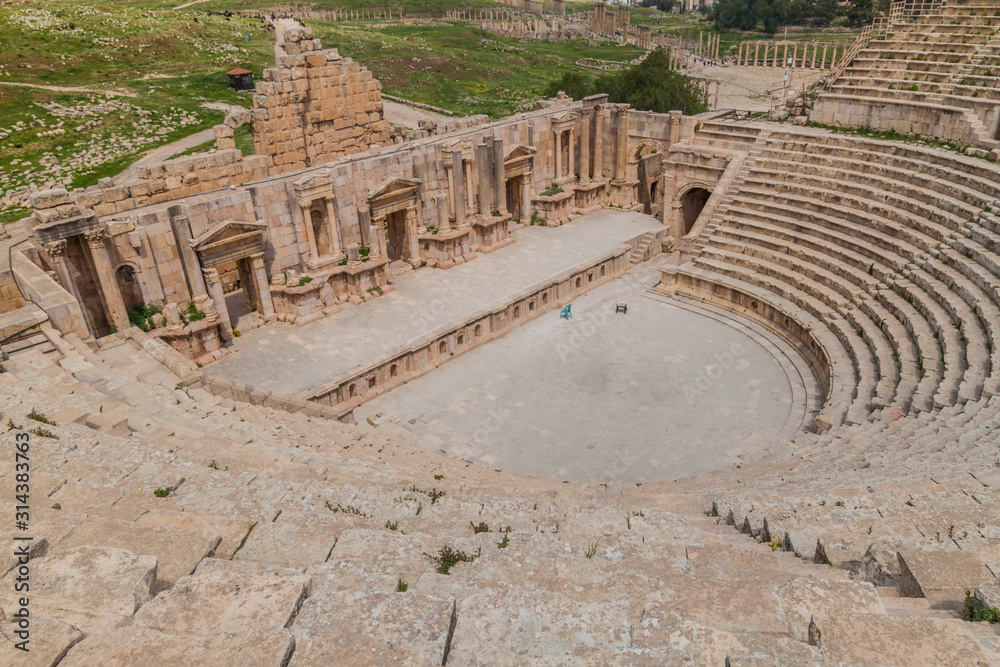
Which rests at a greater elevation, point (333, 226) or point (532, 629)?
point (532, 629)

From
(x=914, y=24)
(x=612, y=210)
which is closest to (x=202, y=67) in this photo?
(x=612, y=210)

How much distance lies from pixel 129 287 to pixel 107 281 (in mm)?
1177

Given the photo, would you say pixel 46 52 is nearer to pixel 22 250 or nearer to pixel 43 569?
pixel 22 250

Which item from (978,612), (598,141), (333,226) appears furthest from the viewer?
(598,141)

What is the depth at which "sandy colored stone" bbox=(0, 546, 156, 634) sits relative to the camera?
482 cm

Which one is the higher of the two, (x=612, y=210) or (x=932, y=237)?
(x=932, y=237)

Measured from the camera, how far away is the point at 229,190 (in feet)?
62.8

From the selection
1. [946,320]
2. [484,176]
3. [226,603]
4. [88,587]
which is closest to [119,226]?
[484,176]

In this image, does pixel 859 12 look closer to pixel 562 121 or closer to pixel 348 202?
pixel 562 121

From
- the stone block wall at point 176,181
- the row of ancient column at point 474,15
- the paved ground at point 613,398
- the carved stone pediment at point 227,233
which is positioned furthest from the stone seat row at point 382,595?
the row of ancient column at point 474,15

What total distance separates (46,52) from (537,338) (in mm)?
39889

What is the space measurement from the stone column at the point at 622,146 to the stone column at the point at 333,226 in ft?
45.5

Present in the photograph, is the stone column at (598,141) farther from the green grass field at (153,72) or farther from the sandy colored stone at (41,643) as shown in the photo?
the sandy colored stone at (41,643)

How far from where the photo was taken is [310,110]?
923 inches
